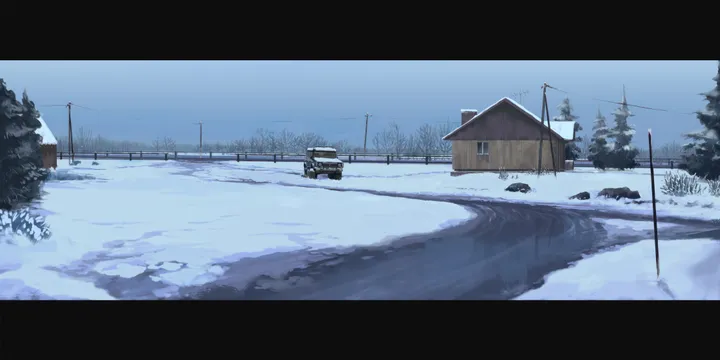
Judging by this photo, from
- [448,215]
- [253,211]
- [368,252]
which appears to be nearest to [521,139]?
[448,215]

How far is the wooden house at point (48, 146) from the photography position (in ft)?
121

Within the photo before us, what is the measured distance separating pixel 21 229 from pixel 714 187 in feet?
86.3

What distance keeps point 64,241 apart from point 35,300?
4.58m

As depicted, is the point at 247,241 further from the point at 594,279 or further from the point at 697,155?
the point at 697,155

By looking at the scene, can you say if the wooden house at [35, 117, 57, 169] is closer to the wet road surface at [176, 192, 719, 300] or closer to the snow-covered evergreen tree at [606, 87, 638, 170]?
the wet road surface at [176, 192, 719, 300]

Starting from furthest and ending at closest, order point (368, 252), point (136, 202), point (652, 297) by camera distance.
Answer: point (136, 202), point (368, 252), point (652, 297)

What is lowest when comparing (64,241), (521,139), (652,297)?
(652,297)

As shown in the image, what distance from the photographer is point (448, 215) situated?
2062 centimetres

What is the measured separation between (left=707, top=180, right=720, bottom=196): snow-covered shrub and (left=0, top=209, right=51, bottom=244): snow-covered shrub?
24.9m

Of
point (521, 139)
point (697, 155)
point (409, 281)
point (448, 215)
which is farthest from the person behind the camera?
point (521, 139)

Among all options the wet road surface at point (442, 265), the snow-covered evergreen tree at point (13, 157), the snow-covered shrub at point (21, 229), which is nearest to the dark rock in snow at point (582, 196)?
the wet road surface at point (442, 265)

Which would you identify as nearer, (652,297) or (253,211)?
(652,297)

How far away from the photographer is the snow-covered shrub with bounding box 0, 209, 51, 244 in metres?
14.3

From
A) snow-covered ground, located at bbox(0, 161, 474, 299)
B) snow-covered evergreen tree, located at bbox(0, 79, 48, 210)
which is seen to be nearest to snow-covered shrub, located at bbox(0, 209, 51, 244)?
snow-covered ground, located at bbox(0, 161, 474, 299)
